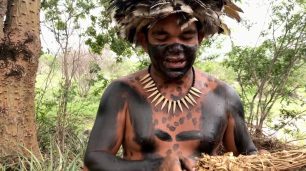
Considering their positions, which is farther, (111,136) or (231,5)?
(231,5)

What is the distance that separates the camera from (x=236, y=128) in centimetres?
237

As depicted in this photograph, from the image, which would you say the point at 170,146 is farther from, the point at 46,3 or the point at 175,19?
the point at 46,3

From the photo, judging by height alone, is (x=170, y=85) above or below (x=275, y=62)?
below

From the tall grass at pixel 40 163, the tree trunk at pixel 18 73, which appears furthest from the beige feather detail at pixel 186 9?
the tree trunk at pixel 18 73

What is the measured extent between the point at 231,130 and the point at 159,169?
18.4 inches

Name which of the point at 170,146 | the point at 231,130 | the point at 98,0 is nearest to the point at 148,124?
the point at 170,146

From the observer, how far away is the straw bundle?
6.02 feet

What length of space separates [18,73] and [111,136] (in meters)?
3.11

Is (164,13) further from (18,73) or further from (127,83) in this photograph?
(18,73)

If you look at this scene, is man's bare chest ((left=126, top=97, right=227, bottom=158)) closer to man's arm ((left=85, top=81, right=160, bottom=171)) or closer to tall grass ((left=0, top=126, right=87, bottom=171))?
man's arm ((left=85, top=81, right=160, bottom=171))

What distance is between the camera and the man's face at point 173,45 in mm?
2152

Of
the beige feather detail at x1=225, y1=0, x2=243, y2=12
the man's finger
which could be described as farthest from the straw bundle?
the beige feather detail at x1=225, y1=0, x2=243, y2=12

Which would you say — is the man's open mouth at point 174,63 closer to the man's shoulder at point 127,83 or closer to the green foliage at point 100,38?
the man's shoulder at point 127,83

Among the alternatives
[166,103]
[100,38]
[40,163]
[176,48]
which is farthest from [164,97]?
[100,38]
